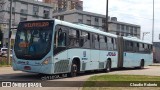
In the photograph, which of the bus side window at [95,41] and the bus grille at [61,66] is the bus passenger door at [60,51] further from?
the bus side window at [95,41]

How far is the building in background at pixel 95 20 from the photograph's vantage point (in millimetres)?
110312

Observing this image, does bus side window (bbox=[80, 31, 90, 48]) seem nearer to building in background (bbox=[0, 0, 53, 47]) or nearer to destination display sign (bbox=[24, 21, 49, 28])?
destination display sign (bbox=[24, 21, 49, 28])

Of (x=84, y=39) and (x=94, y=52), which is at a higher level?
(x=84, y=39)

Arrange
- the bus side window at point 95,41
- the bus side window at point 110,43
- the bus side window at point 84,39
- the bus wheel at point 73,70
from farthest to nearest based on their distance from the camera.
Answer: the bus side window at point 110,43 → the bus side window at point 95,41 → the bus side window at point 84,39 → the bus wheel at point 73,70

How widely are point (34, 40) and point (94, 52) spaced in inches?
241

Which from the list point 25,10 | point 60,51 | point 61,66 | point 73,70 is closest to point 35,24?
point 60,51

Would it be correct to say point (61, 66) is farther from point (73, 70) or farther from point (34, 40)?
point (34, 40)

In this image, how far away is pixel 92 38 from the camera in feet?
75.2

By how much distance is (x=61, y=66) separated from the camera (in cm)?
1856

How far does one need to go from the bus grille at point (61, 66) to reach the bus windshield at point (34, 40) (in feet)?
3.20

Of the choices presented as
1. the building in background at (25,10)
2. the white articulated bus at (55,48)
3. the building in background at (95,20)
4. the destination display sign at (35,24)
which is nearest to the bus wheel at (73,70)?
the white articulated bus at (55,48)

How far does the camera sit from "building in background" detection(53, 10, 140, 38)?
110 m

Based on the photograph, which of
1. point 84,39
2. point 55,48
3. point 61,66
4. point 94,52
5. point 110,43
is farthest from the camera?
point 110,43

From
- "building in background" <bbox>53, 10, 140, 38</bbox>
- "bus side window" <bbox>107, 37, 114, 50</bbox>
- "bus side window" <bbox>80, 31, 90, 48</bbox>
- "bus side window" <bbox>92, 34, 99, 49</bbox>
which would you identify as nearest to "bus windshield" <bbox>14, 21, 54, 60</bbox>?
"bus side window" <bbox>80, 31, 90, 48</bbox>
